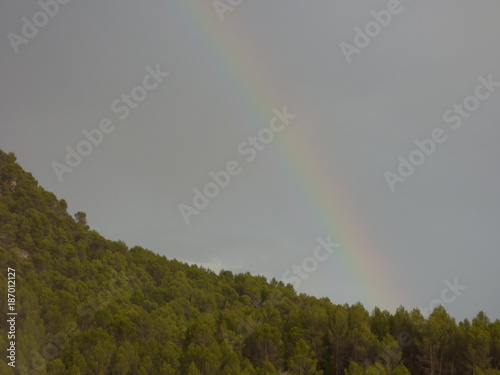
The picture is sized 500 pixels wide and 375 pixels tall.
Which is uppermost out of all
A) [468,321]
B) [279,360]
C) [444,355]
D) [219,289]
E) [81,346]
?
[219,289]

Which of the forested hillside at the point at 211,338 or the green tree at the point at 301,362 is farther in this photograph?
the green tree at the point at 301,362

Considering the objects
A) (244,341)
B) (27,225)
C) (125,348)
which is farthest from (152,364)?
(27,225)

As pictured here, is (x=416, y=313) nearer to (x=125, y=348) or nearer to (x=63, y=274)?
(x=125, y=348)

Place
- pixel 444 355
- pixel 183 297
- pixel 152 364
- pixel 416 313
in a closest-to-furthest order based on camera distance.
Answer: pixel 152 364 → pixel 444 355 → pixel 416 313 → pixel 183 297

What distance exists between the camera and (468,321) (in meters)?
79.4

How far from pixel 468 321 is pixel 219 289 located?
8821 cm

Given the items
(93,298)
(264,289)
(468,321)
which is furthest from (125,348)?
(264,289)

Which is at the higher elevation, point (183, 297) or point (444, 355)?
point (183, 297)

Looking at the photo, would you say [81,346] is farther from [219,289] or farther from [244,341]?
[219,289]

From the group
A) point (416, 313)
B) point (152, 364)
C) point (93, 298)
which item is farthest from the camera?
point (93, 298)

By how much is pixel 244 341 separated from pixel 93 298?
41413mm

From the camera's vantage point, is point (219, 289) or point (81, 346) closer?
point (81, 346)

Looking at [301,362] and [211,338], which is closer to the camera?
[301,362]

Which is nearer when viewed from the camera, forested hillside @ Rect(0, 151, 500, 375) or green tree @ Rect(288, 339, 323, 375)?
forested hillside @ Rect(0, 151, 500, 375)
